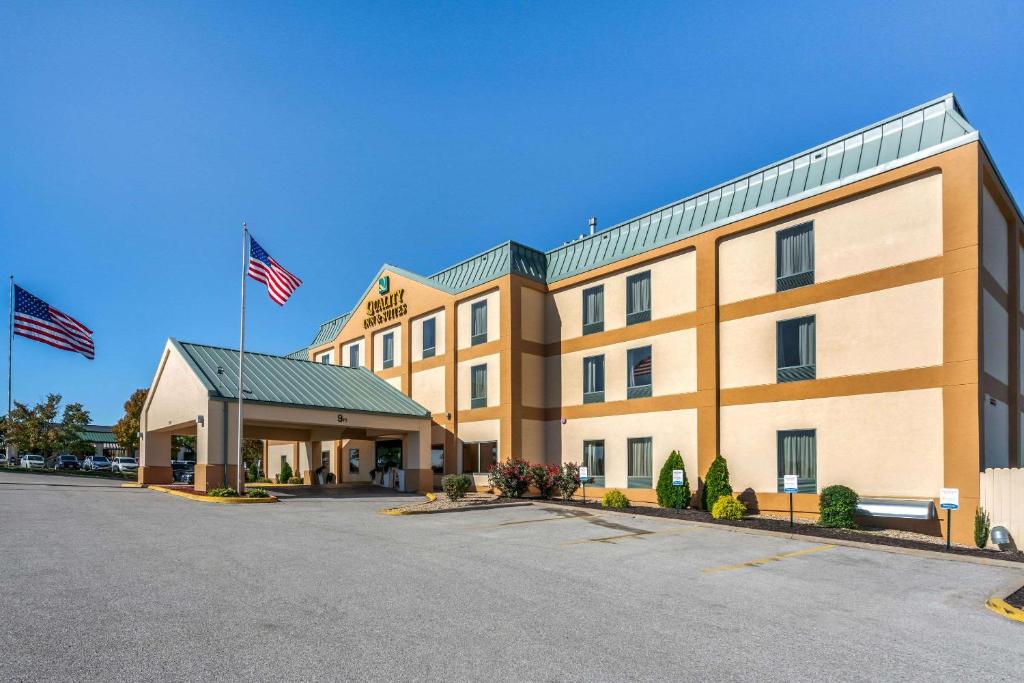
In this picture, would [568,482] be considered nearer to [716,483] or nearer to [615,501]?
[615,501]

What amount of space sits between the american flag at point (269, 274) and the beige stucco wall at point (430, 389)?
397 inches

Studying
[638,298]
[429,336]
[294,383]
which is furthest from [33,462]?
[638,298]

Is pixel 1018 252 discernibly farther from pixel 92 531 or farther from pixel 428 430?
pixel 92 531

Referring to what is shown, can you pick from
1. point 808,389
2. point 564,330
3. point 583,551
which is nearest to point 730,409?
point 808,389

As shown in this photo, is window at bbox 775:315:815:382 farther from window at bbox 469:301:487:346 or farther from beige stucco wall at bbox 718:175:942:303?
window at bbox 469:301:487:346

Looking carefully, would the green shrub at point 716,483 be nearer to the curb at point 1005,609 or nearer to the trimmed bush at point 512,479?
the trimmed bush at point 512,479

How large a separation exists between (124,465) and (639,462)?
50.0m

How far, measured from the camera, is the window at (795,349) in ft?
70.5

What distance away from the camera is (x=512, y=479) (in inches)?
1061

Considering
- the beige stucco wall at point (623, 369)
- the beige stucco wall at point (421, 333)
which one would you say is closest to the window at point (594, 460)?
the beige stucco wall at point (623, 369)

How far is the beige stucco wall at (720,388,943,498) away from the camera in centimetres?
1828

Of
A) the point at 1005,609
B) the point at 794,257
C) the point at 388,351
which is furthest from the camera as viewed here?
the point at 388,351

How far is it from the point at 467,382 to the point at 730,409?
44.5 feet

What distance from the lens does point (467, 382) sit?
107 feet
